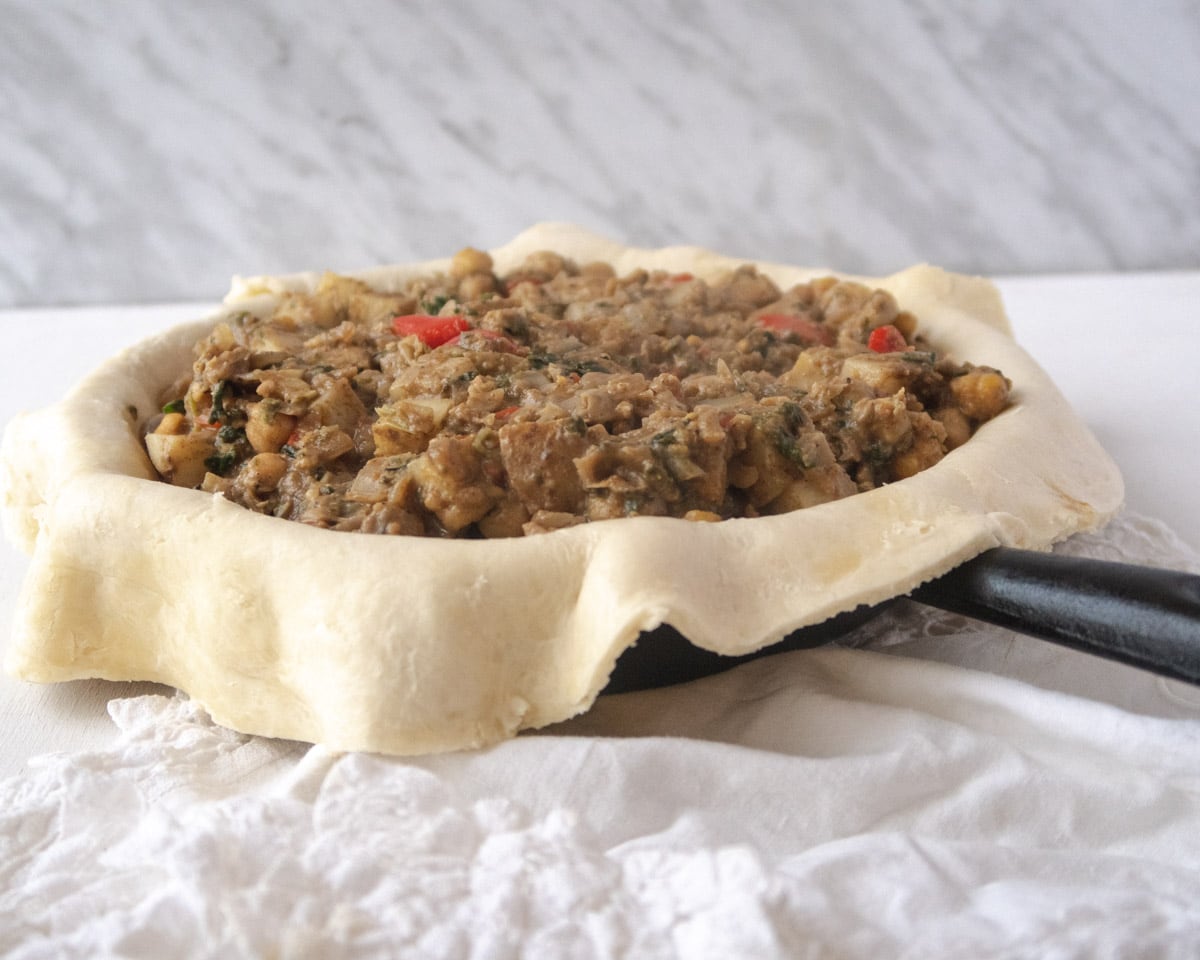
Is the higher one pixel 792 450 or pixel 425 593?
pixel 792 450

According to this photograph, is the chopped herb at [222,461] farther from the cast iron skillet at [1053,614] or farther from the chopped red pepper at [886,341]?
the chopped red pepper at [886,341]

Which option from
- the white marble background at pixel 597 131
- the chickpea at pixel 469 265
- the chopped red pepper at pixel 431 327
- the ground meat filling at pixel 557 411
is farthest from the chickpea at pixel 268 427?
the white marble background at pixel 597 131

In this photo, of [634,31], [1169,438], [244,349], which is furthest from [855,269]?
[244,349]

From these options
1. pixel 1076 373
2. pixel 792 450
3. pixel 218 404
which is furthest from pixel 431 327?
pixel 1076 373

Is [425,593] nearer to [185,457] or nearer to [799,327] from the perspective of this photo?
[185,457]

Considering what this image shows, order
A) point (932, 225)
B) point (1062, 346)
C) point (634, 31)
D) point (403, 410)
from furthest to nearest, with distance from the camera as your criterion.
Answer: point (932, 225), point (634, 31), point (1062, 346), point (403, 410)

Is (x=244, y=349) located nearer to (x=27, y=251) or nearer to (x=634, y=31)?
(x=634, y=31)

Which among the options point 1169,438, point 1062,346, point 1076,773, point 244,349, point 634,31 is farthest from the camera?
point 634,31
